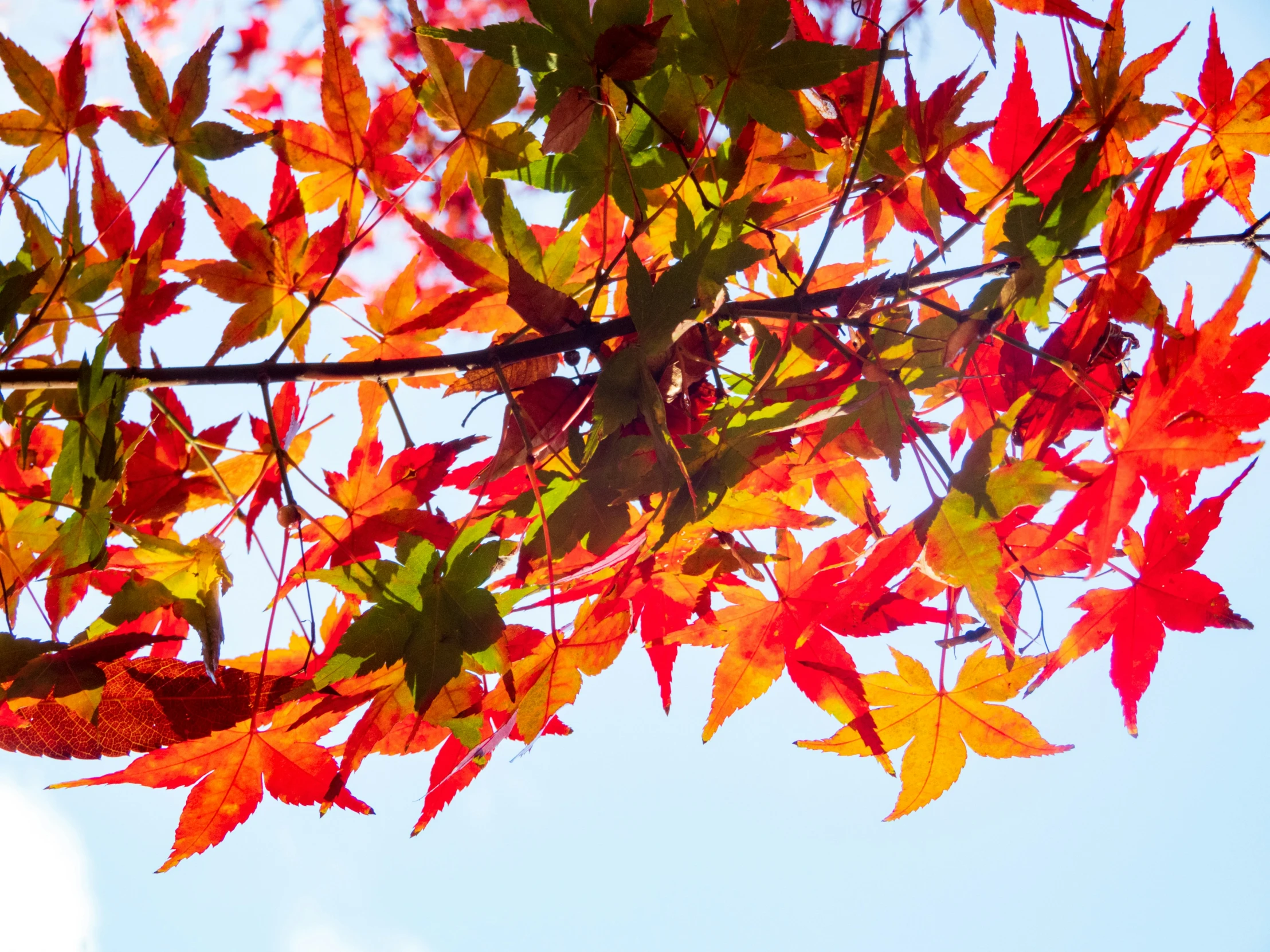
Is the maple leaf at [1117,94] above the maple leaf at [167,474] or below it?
above

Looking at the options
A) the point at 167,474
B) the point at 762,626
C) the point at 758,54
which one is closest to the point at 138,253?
the point at 167,474

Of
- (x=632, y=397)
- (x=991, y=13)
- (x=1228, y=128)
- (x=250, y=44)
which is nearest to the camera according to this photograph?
(x=632, y=397)

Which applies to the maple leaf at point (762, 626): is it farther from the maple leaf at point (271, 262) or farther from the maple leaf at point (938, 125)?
the maple leaf at point (271, 262)

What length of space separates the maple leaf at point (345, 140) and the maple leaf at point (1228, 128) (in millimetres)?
670

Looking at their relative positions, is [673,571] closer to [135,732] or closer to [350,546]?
[350,546]

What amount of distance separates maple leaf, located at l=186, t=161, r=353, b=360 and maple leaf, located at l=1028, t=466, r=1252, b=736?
26.3 inches

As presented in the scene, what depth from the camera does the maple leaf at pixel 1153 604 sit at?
605 millimetres

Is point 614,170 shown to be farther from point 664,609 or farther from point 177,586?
point 177,586

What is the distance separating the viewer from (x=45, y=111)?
2.15ft

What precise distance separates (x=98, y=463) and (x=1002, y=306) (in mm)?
538

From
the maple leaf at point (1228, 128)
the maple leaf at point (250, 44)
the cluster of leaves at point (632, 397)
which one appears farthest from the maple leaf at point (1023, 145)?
the maple leaf at point (250, 44)

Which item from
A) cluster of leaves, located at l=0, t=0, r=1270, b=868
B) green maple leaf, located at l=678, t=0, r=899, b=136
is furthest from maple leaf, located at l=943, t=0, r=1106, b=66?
green maple leaf, located at l=678, t=0, r=899, b=136

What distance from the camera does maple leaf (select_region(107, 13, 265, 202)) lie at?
1.91ft

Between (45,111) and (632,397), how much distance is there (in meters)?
0.60
